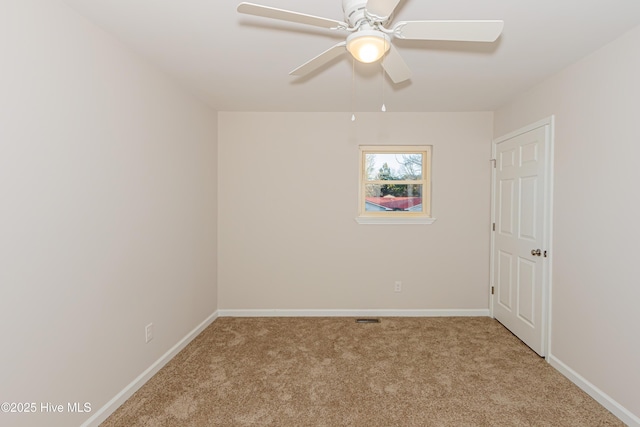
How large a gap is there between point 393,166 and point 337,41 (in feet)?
6.46

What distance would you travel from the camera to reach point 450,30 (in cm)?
127

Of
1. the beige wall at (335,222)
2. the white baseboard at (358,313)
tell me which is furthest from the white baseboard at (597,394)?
the beige wall at (335,222)

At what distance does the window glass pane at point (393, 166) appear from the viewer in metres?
3.68

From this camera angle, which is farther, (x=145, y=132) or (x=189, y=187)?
(x=189, y=187)

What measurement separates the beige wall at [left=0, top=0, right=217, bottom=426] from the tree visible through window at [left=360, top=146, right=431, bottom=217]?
6.95ft

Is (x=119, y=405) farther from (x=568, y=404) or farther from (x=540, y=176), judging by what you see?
(x=540, y=176)

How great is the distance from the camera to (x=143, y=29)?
6.08 ft

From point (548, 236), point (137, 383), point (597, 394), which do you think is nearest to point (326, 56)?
point (548, 236)

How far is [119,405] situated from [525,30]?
3499 mm

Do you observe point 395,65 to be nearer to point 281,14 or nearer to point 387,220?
point 281,14

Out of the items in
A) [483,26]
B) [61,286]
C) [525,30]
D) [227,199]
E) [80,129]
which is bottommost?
[61,286]

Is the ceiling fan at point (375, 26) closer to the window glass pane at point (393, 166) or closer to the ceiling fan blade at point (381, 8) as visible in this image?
the ceiling fan blade at point (381, 8)

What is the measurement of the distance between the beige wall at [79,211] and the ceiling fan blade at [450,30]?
67.0 inches

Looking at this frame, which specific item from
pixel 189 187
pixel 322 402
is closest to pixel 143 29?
pixel 189 187
